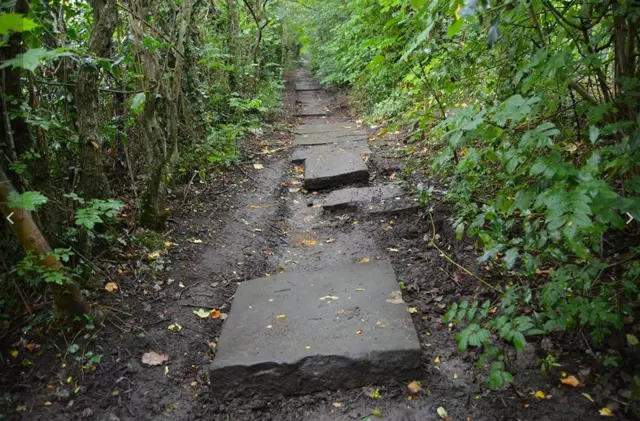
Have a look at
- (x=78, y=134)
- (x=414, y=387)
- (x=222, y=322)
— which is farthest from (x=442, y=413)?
(x=78, y=134)

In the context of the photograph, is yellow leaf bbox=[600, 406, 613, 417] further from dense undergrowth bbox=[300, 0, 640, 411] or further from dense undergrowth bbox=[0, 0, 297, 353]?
dense undergrowth bbox=[0, 0, 297, 353]

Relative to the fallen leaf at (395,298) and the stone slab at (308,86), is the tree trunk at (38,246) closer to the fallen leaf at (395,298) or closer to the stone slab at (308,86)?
the fallen leaf at (395,298)

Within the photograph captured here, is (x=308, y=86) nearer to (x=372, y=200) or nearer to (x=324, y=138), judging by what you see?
(x=324, y=138)

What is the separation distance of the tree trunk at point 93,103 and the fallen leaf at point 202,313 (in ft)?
3.48

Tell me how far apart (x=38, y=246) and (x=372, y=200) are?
10.1 feet

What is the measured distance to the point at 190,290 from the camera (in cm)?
330

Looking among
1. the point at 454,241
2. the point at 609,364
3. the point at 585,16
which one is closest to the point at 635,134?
the point at 585,16

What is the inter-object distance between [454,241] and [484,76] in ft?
5.38

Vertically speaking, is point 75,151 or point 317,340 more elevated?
point 75,151

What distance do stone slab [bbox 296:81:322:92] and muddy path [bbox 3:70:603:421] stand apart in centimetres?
1025

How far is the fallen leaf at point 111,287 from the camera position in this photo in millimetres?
2973

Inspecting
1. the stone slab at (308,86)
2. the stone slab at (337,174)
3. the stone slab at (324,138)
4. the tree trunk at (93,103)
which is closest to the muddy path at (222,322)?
the stone slab at (337,174)

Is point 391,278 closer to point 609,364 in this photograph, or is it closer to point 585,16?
point 609,364

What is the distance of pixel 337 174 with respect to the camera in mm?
5324
